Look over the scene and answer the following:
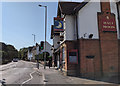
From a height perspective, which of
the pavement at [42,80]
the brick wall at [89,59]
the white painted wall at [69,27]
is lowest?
the pavement at [42,80]

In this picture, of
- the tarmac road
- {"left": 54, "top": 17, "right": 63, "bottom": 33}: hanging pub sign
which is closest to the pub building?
{"left": 54, "top": 17, "right": 63, "bottom": 33}: hanging pub sign

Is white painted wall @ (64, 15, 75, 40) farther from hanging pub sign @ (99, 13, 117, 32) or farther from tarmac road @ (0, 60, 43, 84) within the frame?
tarmac road @ (0, 60, 43, 84)

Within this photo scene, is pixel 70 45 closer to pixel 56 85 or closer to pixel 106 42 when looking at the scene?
pixel 106 42

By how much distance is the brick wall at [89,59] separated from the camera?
1352 cm

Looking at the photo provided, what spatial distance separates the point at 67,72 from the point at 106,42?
230 inches

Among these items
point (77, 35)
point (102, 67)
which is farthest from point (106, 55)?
point (77, 35)

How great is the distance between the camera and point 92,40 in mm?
14250

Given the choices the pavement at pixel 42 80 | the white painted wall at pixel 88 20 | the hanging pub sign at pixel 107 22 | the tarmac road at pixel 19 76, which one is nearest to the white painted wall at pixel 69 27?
the white painted wall at pixel 88 20

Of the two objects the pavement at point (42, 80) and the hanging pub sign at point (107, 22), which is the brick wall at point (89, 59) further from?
the hanging pub sign at point (107, 22)

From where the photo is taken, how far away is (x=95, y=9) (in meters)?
15.1

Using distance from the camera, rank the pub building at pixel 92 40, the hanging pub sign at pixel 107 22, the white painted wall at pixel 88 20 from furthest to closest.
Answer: the hanging pub sign at pixel 107 22 → the white painted wall at pixel 88 20 → the pub building at pixel 92 40

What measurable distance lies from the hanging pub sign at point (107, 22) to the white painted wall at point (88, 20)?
749mm

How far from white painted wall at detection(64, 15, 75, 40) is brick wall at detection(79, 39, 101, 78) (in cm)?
179

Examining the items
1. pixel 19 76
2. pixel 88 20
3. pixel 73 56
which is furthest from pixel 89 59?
pixel 19 76
